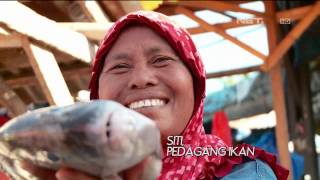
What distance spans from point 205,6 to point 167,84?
3.34 meters

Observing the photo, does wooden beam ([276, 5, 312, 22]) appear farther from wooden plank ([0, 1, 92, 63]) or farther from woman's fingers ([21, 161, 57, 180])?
woman's fingers ([21, 161, 57, 180])

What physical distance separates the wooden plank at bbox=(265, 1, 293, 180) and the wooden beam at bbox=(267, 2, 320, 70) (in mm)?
77

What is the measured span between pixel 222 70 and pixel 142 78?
4331mm

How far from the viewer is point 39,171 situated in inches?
23.2

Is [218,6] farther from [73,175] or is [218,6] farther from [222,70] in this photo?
[73,175]

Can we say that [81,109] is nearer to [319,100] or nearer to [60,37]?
[60,37]

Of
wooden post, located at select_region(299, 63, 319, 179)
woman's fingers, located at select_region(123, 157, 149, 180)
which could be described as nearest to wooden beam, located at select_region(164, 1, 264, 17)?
wooden post, located at select_region(299, 63, 319, 179)

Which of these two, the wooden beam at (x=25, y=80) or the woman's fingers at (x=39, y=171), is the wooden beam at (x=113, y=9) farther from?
the woman's fingers at (x=39, y=171)

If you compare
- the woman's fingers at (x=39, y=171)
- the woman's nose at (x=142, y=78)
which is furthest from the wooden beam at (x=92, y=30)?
the woman's fingers at (x=39, y=171)

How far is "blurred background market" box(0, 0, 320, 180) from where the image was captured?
193 cm

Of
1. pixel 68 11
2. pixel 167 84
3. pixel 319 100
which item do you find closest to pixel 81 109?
pixel 167 84

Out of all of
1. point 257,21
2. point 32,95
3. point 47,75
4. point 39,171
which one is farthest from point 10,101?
point 257,21

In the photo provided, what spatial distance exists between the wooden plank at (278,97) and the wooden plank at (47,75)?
217 centimetres

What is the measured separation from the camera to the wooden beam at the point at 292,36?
3.68 m
